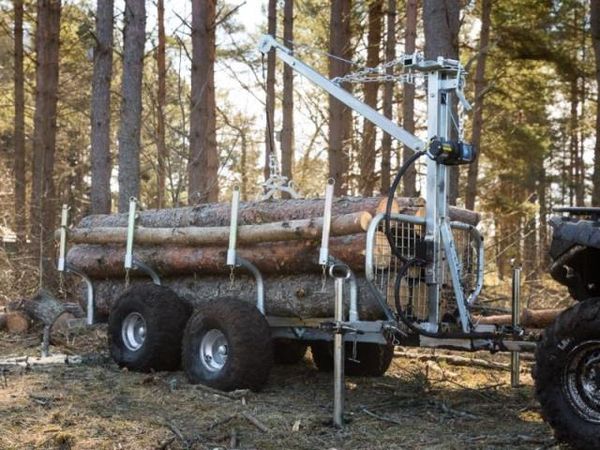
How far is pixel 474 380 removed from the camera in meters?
9.29

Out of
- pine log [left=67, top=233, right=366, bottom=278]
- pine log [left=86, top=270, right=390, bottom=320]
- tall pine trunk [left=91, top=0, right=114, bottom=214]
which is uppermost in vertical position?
tall pine trunk [left=91, top=0, right=114, bottom=214]

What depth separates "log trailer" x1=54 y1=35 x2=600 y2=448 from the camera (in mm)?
5562

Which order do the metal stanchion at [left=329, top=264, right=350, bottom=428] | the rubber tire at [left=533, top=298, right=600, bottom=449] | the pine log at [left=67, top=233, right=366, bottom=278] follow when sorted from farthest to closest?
the pine log at [left=67, top=233, right=366, bottom=278] < the metal stanchion at [left=329, top=264, right=350, bottom=428] < the rubber tire at [left=533, top=298, right=600, bottom=449]

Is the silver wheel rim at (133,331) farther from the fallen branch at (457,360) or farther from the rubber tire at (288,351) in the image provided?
the fallen branch at (457,360)

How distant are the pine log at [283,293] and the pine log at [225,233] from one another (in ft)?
1.62

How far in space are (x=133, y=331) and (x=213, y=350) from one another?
1547mm

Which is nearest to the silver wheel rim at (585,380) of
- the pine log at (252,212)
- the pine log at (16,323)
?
the pine log at (252,212)

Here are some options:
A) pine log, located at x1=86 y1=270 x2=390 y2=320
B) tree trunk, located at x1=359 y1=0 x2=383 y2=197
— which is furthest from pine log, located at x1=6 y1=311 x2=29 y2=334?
tree trunk, located at x1=359 y1=0 x2=383 y2=197

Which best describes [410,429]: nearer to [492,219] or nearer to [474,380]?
[474,380]

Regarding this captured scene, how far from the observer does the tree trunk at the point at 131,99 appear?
47.1ft

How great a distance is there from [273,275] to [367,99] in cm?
1460

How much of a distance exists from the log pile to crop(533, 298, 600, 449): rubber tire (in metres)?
2.18

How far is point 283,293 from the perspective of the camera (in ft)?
27.9

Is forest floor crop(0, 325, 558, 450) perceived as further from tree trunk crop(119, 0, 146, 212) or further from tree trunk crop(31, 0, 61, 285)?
tree trunk crop(31, 0, 61, 285)
